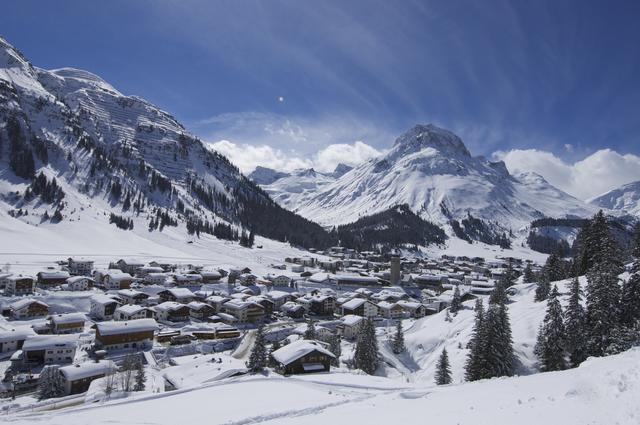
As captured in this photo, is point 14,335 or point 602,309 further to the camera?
point 14,335

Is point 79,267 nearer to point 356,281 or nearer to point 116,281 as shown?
point 116,281

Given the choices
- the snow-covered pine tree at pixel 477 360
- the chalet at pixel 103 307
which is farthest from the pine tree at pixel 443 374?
the chalet at pixel 103 307

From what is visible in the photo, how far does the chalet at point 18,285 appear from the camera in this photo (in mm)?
76125

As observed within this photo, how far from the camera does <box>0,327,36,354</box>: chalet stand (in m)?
53.5

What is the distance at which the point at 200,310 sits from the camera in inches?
3177

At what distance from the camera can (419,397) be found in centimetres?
2220

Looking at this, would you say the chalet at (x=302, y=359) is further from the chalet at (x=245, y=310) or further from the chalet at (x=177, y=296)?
the chalet at (x=177, y=296)

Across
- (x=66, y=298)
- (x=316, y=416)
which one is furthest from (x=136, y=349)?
(x=316, y=416)

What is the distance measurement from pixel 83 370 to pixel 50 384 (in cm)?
328

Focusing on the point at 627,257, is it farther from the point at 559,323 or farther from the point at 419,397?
the point at 419,397

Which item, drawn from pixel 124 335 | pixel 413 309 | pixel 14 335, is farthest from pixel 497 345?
pixel 14 335

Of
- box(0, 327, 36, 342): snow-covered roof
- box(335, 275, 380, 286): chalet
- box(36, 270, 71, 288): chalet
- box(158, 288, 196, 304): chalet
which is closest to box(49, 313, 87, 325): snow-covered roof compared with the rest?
box(0, 327, 36, 342): snow-covered roof

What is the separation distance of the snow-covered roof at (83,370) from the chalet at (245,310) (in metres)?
35.2

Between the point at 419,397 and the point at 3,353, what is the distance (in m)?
60.3
